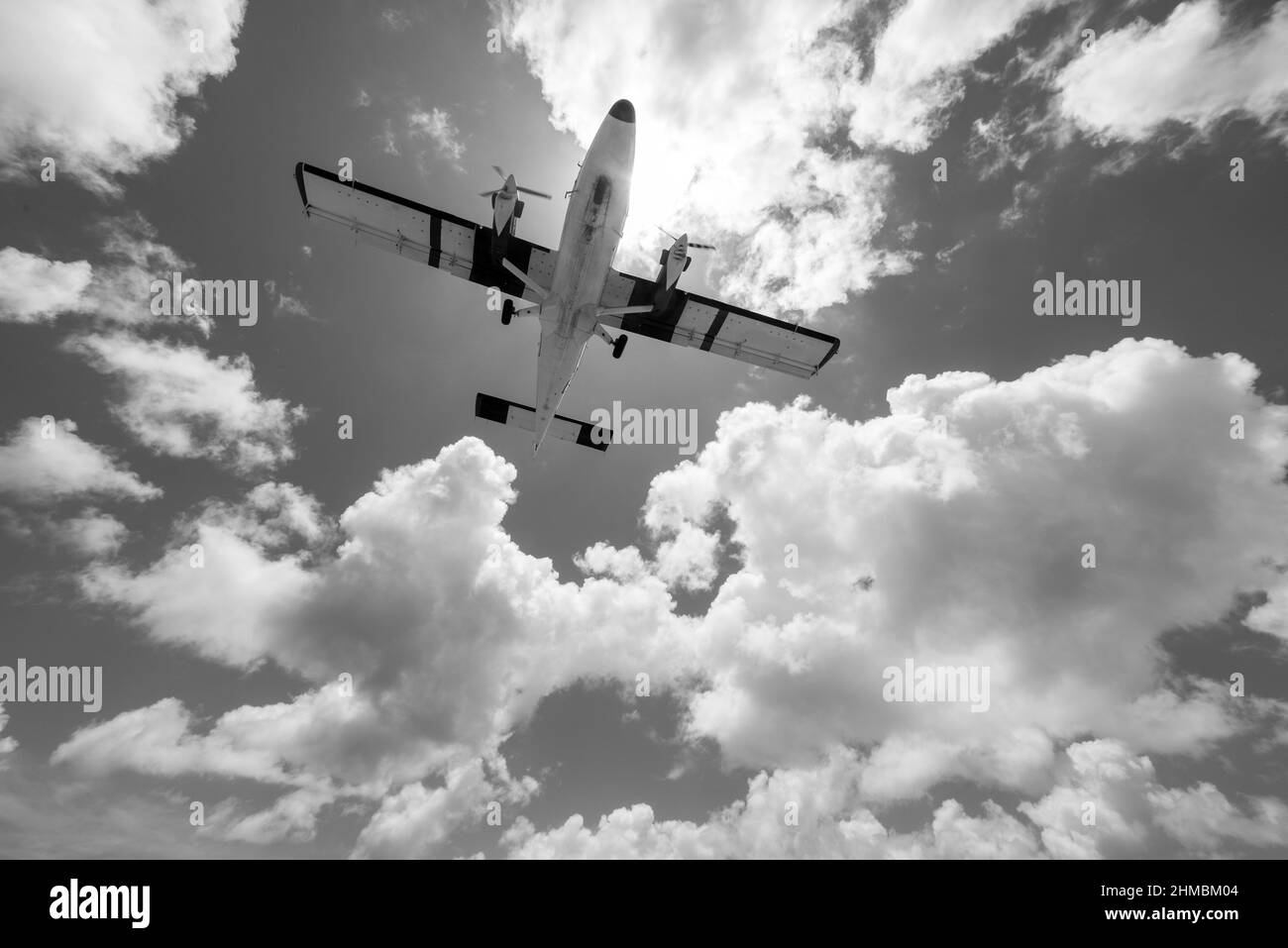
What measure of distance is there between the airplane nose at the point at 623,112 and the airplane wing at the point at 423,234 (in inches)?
219

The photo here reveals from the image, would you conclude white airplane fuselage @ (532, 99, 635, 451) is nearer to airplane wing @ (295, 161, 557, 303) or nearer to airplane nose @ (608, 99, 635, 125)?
airplane nose @ (608, 99, 635, 125)

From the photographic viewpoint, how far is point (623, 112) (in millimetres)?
15727

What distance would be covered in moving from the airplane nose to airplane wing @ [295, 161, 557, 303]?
5557 mm

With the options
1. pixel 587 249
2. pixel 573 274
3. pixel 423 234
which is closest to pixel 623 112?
pixel 587 249

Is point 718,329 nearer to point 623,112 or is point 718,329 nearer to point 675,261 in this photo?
point 675,261

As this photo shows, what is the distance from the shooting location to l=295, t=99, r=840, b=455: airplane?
54.6 ft

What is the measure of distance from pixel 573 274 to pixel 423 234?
684cm

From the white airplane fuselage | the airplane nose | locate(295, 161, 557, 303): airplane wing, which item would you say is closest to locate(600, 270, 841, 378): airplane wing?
the white airplane fuselage

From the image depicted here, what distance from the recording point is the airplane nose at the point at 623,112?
51.5 feet

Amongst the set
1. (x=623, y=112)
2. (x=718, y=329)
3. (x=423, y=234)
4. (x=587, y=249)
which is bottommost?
(x=718, y=329)
